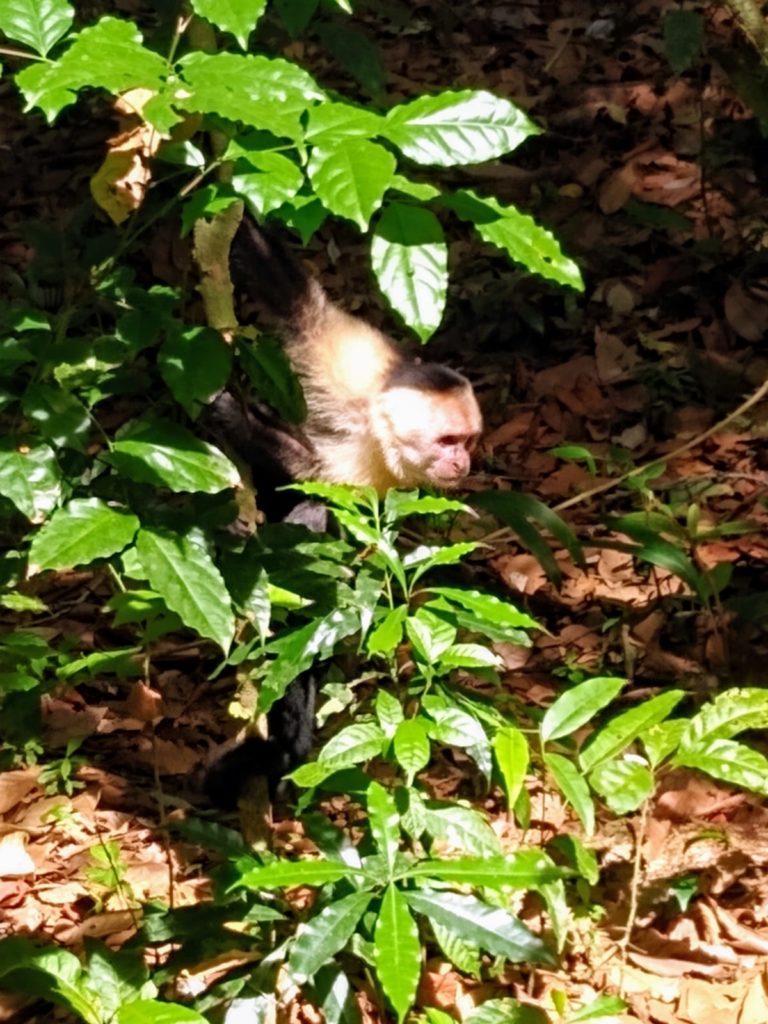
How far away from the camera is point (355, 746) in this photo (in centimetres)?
208

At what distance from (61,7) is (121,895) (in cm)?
226

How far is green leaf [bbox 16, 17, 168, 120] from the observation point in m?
1.48

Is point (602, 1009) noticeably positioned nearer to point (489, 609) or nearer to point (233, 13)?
point (489, 609)

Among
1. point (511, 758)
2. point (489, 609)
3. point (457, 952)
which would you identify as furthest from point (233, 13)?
point (457, 952)

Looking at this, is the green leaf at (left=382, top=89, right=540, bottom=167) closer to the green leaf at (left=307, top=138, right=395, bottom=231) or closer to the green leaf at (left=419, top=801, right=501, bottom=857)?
the green leaf at (left=307, top=138, right=395, bottom=231)

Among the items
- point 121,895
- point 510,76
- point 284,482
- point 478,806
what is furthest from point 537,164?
point 121,895

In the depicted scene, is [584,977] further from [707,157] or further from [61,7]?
[707,157]

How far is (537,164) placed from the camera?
6621 millimetres

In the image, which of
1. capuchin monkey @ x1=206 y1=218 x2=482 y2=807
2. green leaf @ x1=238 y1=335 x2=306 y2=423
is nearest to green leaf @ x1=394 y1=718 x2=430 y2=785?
green leaf @ x1=238 y1=335 x2=306 y2=423

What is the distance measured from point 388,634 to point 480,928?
45 centimetres

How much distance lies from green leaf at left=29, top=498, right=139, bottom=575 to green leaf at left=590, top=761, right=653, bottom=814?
876 mm

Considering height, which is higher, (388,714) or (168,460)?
(168,460)

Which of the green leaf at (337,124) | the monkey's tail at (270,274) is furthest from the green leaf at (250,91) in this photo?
the monkey's tail at (270,274)

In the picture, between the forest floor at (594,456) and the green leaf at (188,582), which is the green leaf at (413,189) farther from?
the forest floor at (594,456)
